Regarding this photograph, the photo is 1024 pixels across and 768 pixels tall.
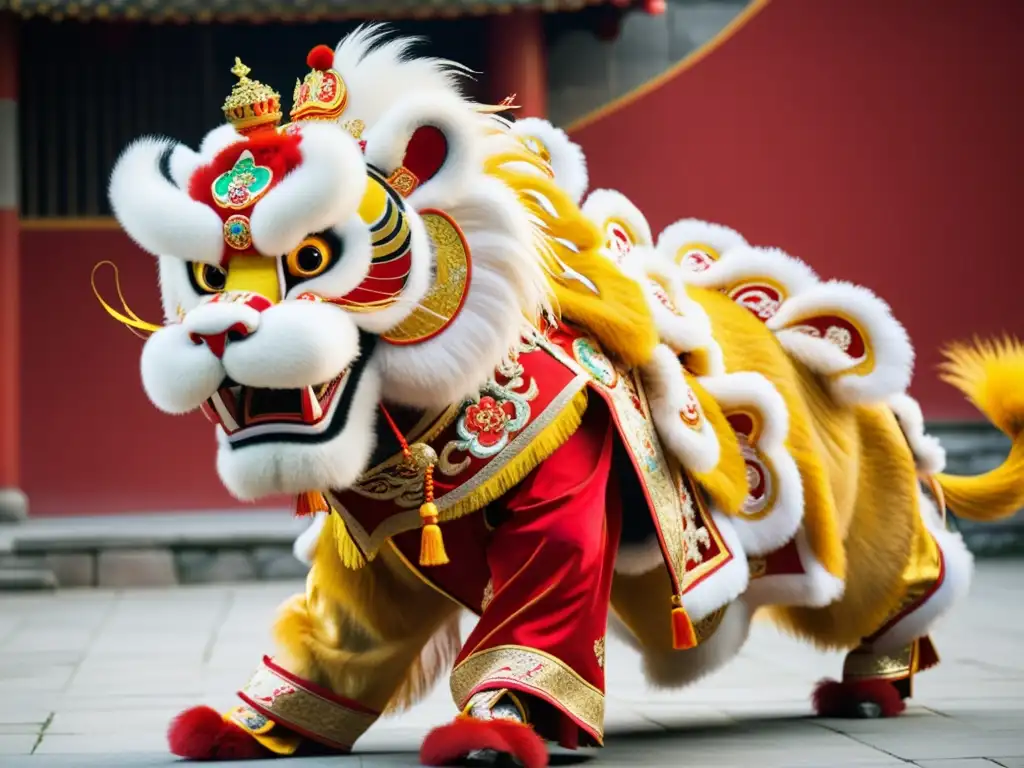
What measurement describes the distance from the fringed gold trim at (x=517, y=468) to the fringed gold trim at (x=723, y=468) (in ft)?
1.46

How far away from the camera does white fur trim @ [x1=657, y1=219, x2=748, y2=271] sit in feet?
13.8

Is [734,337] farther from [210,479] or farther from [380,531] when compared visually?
[210,479]

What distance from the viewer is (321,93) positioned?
10.7 feet

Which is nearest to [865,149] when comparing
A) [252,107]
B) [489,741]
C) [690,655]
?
[690,655]

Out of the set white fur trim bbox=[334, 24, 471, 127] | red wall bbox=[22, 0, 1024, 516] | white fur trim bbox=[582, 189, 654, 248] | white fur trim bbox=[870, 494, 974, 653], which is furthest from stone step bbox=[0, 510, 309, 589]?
white fur trim bbox=[334, 24, 471, 127]

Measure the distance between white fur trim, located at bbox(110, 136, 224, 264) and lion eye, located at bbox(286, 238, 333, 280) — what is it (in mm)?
125

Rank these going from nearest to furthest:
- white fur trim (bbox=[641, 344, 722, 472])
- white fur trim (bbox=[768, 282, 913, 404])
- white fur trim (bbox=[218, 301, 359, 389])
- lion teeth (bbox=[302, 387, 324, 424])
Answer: white fur trim (bbox=[218, 301, 359, 389])
lion teeth (bbox=[302, 387, 324, 424])
white fur trim (bbox=[641, 344, 722, 472])
white fur trim (bbox=[768, 282, 913, 404])

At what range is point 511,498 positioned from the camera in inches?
127

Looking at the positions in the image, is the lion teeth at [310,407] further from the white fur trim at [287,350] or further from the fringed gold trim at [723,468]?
the fringed gold trim at [723,468]

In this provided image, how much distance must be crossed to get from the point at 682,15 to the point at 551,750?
6.79 meters

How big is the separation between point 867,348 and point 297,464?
5.06 ft

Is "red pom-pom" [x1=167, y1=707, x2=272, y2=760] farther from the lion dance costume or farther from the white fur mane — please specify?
the white fur mane

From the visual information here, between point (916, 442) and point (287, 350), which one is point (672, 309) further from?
point (287, 350)

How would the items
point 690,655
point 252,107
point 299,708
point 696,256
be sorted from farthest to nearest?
point 696,256 < point 690,655 < point 299,708 < point 252,107
